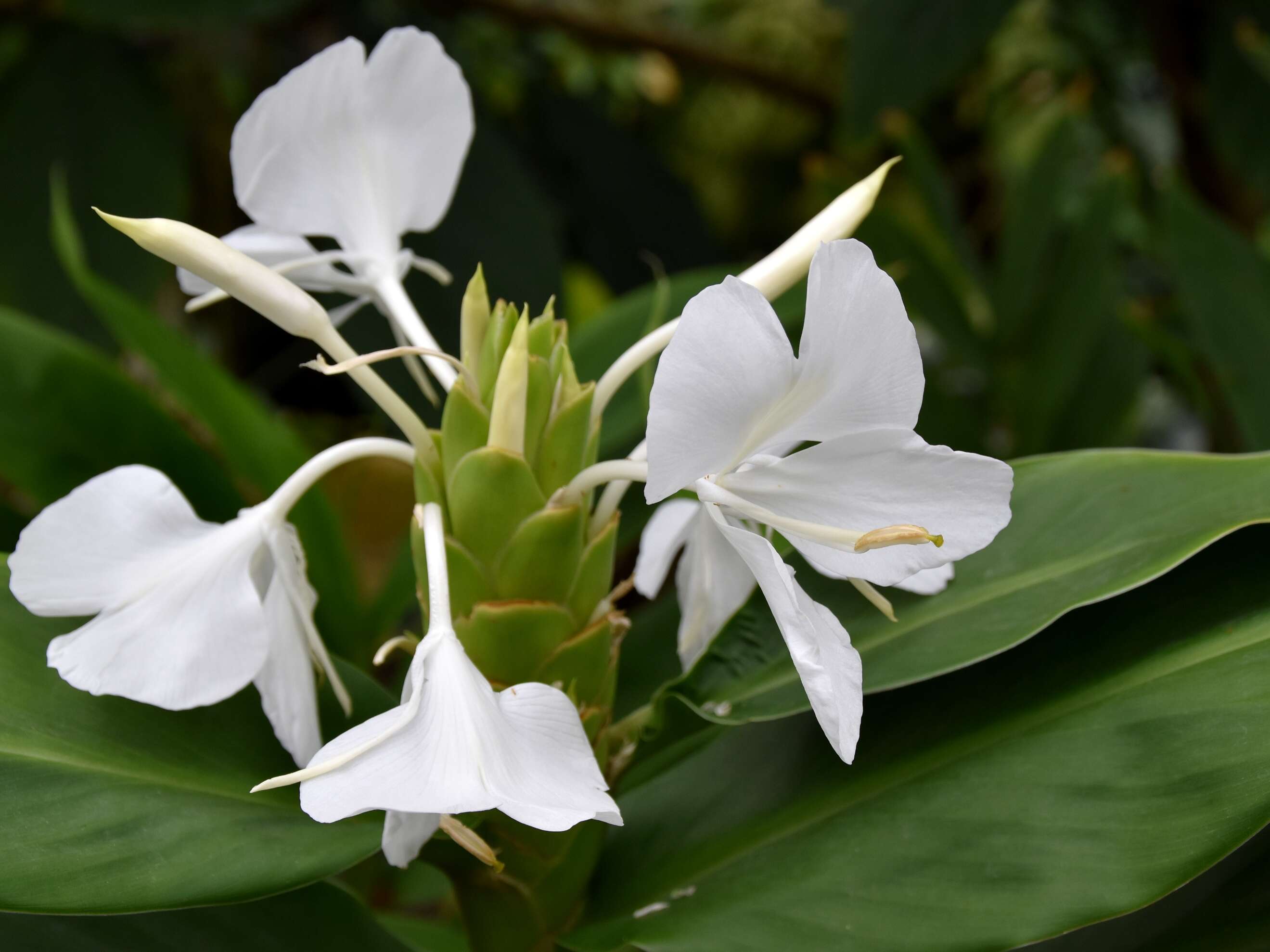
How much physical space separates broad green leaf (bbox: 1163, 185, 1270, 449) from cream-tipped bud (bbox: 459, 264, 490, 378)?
25.0 inches

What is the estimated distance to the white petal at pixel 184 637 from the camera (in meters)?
0.36

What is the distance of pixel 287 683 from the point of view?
0.39m

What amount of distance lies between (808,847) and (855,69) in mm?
758

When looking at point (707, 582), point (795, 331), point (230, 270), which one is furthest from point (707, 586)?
point (795, 331)

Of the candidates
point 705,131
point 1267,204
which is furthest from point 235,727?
point 705,131

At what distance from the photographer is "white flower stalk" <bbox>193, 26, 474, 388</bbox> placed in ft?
1.44

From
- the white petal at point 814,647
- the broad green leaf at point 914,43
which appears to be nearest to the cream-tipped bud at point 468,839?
the white petal at point 814,647

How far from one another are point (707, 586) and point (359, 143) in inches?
9.8

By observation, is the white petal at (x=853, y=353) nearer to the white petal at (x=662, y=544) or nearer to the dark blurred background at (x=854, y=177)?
the white petal at (x=662, y=544)

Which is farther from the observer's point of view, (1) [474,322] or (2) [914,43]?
(2) [914,43]

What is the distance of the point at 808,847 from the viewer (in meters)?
0.41

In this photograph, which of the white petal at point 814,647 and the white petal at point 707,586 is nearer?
the white petal at point 814,647

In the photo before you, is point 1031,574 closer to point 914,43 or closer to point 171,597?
point 171,597

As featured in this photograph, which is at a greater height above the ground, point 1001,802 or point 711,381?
point 711,381
